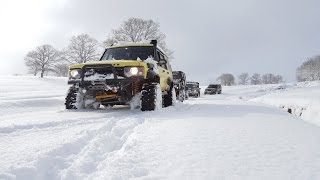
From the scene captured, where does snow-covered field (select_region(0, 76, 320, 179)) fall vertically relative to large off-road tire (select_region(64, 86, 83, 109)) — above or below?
Result: below

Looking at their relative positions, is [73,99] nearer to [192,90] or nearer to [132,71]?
[132,71]

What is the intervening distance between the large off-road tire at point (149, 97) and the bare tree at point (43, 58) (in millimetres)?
68120

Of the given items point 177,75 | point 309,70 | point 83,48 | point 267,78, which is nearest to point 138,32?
point 83,48

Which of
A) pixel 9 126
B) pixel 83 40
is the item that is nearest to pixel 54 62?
pixel 83 40

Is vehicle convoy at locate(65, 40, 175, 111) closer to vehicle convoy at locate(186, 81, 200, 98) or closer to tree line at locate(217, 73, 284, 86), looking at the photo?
vehicle convoy at locate(186, 81, 200, 98)

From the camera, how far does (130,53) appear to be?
10.3 meters

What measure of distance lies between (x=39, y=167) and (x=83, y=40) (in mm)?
60862

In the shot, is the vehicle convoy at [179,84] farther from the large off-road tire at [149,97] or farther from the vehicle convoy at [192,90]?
the vehicle convoy at [192,90]

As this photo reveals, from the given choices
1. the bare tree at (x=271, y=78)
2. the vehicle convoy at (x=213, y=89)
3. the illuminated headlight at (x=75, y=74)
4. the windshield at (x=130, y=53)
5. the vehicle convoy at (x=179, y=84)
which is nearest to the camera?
the illuminated headlight at (x=75, y=74)

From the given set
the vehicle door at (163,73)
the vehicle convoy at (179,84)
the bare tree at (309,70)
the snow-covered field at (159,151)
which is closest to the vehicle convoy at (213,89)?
the vehicle convoy at (179,84)

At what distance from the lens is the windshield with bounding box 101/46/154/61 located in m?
10.2

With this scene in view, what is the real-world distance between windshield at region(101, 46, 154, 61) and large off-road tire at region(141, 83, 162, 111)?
81.4 inches

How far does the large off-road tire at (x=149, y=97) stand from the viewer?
804 centimetres

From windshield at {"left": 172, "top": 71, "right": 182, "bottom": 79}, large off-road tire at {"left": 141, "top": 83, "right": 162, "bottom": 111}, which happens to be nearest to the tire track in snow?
large off-road tire at {"left": 141, "top": 83, "right": 162, "bottom": 111}
